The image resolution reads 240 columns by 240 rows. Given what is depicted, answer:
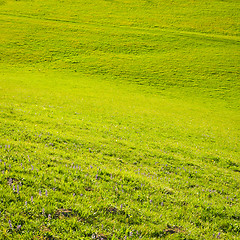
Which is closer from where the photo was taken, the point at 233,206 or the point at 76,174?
the point at 76,174

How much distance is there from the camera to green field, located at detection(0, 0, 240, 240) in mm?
5738

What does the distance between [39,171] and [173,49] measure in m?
65.5

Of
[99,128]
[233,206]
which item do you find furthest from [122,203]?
[99,128]

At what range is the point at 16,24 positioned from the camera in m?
70.5

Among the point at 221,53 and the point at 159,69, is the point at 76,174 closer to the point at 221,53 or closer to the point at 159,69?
the point at 159,69

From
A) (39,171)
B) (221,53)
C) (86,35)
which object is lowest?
(39,171)

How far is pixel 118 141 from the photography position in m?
14.2

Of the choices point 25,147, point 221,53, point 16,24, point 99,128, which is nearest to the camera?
point 25,147

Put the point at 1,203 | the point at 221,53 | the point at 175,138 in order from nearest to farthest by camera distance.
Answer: the point at 1,203 → the point at 175,138 → the point at 221,53

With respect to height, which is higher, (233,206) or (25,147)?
(25,147)

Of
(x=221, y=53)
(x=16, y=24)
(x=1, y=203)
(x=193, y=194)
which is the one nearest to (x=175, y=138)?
(x=193, y=194)

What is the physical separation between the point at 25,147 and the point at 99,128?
8.24m

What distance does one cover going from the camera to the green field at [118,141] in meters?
5.74

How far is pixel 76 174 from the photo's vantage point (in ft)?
25.1
